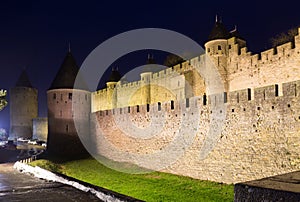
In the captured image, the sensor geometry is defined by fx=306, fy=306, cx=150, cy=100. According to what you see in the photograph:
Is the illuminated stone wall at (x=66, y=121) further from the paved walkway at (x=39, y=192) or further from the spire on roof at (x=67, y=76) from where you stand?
the paved walkway at (x=39, y=192)

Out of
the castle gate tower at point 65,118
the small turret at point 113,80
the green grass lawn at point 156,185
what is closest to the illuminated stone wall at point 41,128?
the small turret at point 113,80

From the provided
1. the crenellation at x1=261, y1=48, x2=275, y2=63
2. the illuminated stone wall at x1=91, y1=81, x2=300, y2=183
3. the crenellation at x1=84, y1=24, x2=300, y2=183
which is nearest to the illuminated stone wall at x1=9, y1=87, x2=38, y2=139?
the crenellation at x1=84, y1=24, x2=300, y2=183

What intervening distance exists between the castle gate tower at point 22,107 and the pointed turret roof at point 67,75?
20619 mm

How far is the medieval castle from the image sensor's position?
8.89 meters

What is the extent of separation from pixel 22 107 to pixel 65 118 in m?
22.6

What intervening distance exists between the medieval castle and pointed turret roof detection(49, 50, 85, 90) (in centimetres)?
7

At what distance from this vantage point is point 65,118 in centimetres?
2084

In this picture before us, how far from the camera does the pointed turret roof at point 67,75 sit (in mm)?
20953

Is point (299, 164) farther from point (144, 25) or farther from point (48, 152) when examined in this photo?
point (144, 25)

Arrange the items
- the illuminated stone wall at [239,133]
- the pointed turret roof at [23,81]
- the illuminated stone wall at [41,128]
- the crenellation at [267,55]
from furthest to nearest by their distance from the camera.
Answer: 1. the pointed turret roof at [23,81]
2. the illuminated stone wall at [41,128]
3. the crenellation at [267,55]
4. the illuminated stone wall at [239,133]

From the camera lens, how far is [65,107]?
68.7 ft

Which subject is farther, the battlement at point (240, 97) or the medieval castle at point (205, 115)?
the medieval castle at point (205, 115)

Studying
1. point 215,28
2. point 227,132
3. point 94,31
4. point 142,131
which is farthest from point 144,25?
point 227,132

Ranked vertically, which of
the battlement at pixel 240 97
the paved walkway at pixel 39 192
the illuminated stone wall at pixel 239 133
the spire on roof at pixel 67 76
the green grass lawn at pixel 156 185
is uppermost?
the spire on roof at pixel 67 76
